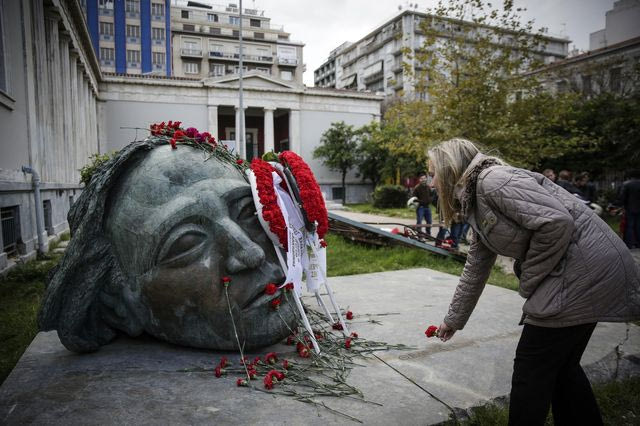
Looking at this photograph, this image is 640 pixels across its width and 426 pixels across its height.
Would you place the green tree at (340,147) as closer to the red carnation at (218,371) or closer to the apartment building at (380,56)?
the apartment building at (380,56)

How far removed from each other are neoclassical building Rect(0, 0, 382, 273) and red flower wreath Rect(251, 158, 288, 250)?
3.28 feet

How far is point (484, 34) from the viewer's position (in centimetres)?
1394

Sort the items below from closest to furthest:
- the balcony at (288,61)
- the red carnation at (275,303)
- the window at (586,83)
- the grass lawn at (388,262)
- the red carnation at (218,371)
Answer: the red carnation at (218,371) → the red carnation at (275,303) → the grass lawn at (388,262) → the window at (586,83) → the balcony at (288,61)

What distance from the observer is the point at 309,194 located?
11.6ft

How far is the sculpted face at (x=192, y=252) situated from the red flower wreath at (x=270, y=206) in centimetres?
15

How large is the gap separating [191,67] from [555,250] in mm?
53803

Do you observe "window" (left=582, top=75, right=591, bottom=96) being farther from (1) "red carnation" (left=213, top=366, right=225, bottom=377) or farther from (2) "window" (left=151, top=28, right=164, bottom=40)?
(1) "red carnation" (left=213, top=366, right=225, bottom=377)

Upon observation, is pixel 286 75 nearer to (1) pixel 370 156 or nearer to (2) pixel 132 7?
(1) pixel 370 156

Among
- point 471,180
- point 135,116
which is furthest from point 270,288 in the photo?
point 135,116

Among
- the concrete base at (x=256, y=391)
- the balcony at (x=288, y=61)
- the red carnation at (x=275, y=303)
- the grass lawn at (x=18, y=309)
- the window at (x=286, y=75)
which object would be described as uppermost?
the balcony at (x=288, y=61)

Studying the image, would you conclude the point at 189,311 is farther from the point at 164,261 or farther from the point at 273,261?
the point at 273,261

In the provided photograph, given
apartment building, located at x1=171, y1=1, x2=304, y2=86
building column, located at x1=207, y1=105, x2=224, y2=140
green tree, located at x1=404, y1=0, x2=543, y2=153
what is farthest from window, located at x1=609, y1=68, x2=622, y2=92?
apartment building, located at x1=171, y1=1, x2=304, y2=86

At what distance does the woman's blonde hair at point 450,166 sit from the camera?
242 cm

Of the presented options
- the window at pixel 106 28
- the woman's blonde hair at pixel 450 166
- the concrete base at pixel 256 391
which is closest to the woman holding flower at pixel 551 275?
the woman's blonde hair at pixel 450 166
